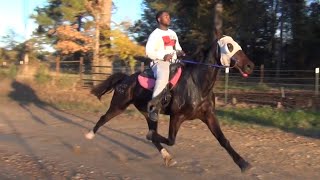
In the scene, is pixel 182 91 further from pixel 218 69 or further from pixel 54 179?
pixel 54 179

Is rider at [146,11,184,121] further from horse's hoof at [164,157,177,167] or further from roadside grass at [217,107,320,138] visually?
roadside grass at [217,107,320,138]

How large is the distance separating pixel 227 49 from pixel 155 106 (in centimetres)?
158

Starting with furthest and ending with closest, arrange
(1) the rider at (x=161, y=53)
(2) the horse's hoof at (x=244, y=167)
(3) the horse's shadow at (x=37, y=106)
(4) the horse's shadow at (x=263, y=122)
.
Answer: (4) the horse's shadow at (x=263, y=122) < (3) the horse's shadow at (x=37, y=106) < (1) the rider at (x=161, y=53) < (2) the horse's hoof at (x=244, y=167)

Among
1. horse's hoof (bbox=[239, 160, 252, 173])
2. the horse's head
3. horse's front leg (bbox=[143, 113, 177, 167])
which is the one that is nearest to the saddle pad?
horse's front leg (bbox=[143, 113, 177, 167])

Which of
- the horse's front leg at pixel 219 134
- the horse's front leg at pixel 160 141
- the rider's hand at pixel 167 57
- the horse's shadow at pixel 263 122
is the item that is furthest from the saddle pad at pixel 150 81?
the horse's shadow at pixel 263 122

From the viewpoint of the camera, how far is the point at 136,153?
9.78 metres

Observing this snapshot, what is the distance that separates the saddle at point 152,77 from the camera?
333 inches

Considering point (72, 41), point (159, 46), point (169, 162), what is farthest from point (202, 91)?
point (72, 41)

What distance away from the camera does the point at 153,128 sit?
9.16 meters

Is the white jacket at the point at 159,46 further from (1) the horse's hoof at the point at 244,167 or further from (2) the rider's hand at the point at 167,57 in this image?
(1) the horse's hoof at the point at 244,167

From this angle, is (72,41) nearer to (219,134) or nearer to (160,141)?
(160,141)

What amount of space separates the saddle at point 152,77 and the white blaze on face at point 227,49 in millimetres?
953

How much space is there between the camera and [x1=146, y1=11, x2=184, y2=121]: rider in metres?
8.38

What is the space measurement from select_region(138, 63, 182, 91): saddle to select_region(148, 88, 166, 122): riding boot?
251 mm
